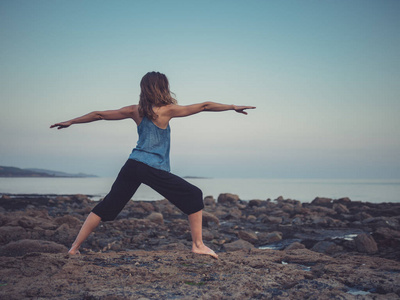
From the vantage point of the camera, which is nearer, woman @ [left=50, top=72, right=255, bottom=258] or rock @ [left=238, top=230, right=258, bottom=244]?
woman @ [left=50, top=72, right=255, bottom=258]

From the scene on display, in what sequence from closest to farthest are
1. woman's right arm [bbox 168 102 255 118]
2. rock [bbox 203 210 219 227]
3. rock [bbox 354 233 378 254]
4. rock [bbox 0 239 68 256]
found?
woman's right arm [bbox 168 102 255 118]
rock [bbox 0 239 68 256]
rock [bbox 354 233 378 254]
rock [bbox 203 210 219 227]

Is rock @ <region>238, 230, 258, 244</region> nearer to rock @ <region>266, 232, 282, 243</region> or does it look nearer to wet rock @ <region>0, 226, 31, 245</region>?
rock @ <region>266, 232, 282, 243</region>

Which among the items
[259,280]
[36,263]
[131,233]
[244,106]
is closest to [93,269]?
[36,263]

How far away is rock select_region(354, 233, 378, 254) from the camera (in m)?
6.39

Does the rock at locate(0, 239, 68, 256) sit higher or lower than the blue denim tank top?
lower

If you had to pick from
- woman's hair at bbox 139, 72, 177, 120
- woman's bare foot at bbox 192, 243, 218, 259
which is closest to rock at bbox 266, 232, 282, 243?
woman's bare foot at bbox 192, 243, 218, 259

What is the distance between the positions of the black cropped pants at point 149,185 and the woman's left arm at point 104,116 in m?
0.58

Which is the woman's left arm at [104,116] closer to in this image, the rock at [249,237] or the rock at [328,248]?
the rock at [328,248]

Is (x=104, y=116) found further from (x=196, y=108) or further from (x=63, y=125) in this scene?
(x=196, y=108)

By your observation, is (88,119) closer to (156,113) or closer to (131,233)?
(156,113)

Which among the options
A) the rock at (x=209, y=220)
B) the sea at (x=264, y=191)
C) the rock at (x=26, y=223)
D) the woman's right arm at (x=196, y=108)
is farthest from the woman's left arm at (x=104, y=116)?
the sea at (x=264, y=191)

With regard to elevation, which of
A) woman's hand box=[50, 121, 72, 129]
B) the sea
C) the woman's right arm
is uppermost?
the woman's right arm

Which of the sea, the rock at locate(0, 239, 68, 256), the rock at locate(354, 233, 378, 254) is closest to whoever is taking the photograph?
the rock at locate(0, 239, 68, 256)

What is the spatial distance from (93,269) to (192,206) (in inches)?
50.1
